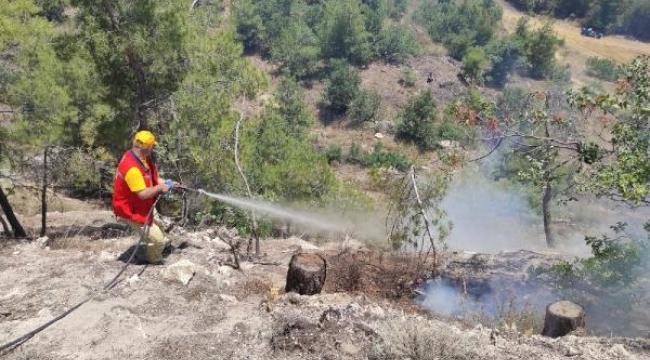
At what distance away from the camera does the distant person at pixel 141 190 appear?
19.0 ft

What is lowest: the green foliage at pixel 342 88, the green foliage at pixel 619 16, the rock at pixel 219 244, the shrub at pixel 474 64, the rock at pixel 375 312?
the rock at pixel 219 244

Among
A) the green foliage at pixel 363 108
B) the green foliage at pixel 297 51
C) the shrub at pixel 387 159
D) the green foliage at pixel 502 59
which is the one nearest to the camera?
the shrub at pixel 387 159

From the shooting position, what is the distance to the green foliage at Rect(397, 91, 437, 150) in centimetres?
2794

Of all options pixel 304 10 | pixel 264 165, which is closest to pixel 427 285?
pixel 264 165

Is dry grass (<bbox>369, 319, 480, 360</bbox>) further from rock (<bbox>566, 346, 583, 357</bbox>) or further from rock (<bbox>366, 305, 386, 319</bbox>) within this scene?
Answer: rock (<bbox>566, 346, 583, 357</bbox>)

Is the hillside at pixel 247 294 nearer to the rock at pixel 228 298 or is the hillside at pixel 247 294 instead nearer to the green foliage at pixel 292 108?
the rock at pixel 228 298

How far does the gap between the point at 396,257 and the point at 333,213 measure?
12.6 ft

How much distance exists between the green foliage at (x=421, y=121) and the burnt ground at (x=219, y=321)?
21.9 metres

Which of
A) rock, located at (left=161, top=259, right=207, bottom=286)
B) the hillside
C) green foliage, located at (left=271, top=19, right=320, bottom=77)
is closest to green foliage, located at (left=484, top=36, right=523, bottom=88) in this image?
green foliage, located at (left=271, top=19, right=320, bottom=77)

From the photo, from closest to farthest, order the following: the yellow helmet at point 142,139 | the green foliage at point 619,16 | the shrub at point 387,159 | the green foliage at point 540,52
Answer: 1. the yellow helmet at point 142,139
2. the shrub at point 387,159
3. the green foliage at point 540,52
4. the green foliage at point 619,16

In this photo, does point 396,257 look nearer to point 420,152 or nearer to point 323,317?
point 323,317

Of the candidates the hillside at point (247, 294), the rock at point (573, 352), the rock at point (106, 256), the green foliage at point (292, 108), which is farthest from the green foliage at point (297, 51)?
the rock at point (573, 352)

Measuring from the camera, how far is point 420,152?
2864 centimetres

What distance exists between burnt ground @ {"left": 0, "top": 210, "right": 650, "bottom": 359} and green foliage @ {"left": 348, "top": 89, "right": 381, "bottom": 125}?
23.5 m
